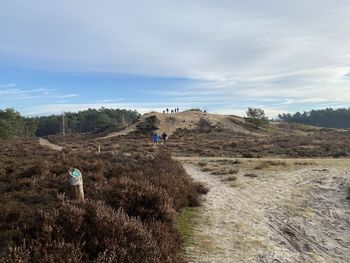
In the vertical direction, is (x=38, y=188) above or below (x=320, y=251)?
above

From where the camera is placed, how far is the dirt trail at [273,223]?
23.4ft

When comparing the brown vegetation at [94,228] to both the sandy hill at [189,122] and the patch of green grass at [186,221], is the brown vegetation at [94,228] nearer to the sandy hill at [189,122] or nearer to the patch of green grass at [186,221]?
the patch of green grass at [186,221]

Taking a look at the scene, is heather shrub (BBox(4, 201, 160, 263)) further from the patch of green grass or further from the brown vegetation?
the patch of green grass

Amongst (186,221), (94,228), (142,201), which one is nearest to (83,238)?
(94,228)

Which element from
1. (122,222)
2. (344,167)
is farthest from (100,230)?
(344,167)

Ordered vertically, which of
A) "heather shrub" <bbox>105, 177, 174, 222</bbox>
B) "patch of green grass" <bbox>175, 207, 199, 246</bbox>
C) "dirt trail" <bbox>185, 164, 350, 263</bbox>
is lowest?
"dirt trail" <bbox>185, 164, 350, 263</bbox>

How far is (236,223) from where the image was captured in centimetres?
912

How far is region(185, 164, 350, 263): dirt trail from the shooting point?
23.4 feet

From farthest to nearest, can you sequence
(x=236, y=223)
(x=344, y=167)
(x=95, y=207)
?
(x=344, y=167) < (x=236, y=223) < (x=95, y=207)

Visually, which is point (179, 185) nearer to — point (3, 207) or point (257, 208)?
point (257, 208)

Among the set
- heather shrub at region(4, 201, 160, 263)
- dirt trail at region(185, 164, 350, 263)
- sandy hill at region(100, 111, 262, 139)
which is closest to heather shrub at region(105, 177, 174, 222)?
dirt trail at region(185, 164, 350, 263)

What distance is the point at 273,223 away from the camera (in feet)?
30.9

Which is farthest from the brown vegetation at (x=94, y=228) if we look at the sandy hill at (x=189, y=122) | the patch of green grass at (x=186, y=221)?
the sandy hill at (x=189, y=122)

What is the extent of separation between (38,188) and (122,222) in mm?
5974
